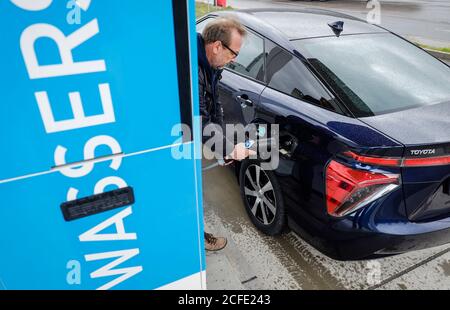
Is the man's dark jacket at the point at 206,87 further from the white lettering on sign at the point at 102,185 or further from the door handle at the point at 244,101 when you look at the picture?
the white lettering on sign at the point at 102,185

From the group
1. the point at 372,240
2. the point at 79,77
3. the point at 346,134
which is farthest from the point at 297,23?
the point at 79,77

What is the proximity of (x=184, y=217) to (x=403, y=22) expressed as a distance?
39.7 ft

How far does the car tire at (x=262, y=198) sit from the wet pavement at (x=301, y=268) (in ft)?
0.42

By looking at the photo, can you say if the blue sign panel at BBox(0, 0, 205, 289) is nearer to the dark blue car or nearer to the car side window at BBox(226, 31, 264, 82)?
the dark blue car

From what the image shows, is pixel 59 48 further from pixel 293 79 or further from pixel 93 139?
pixel 293 79

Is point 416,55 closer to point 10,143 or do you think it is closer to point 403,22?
point 10,143

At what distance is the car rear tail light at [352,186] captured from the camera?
1687mm

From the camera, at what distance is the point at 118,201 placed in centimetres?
135

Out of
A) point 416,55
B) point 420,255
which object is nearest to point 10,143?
point 420,255

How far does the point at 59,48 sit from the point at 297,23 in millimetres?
2152

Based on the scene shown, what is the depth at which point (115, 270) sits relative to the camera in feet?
4.96

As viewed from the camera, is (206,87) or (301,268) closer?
(206,87)

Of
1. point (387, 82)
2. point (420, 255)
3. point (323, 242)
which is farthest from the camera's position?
point (420, 255)

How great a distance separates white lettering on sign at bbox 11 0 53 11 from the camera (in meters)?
0.94
